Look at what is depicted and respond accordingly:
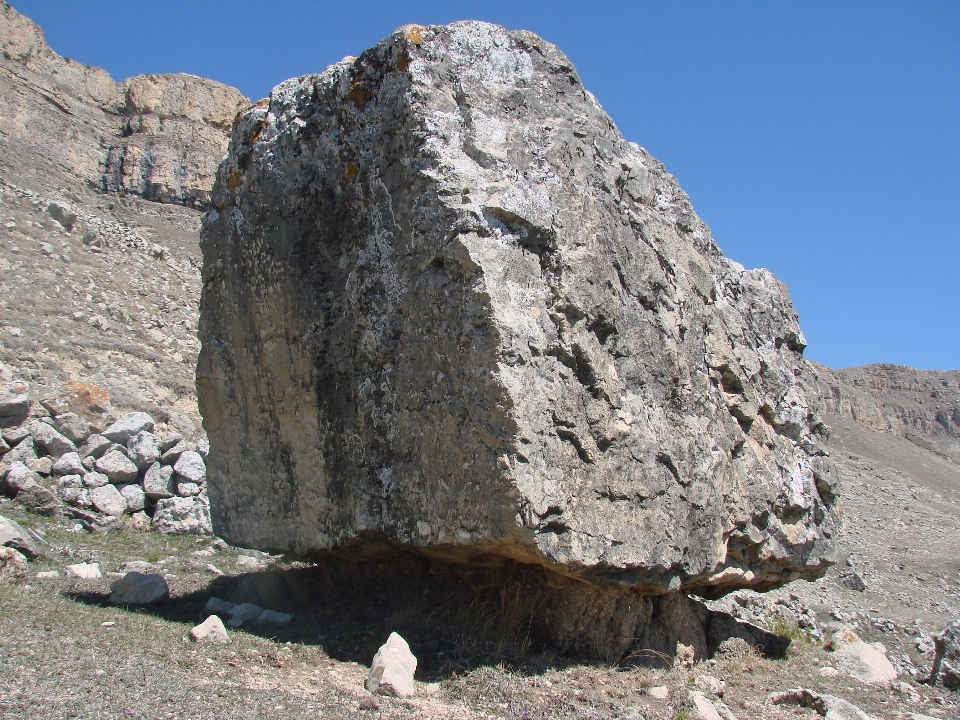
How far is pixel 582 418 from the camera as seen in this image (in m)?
4.68

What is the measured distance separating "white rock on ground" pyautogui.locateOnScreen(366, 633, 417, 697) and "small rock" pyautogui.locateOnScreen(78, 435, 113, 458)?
6750 mm

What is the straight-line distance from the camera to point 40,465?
30.7ft

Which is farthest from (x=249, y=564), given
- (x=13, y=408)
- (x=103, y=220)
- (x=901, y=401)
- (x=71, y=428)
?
(x=901, y=401)

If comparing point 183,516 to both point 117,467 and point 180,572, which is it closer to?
point 117,467

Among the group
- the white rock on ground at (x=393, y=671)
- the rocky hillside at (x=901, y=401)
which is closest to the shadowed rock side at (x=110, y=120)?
the white rock on ground at (x=393, y=671)

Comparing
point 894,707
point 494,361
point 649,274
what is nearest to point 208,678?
point 494,361

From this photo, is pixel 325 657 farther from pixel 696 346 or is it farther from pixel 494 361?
pixel 696 346

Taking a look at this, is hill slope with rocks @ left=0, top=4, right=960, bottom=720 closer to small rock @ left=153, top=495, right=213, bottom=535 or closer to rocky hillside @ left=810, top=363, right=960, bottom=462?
small rock @ left=153, top=495, right=213, bottom=535

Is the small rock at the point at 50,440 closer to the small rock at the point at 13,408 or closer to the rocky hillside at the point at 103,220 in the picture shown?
the small rock at the point at 13,408

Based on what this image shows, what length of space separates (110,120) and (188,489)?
3565 cm

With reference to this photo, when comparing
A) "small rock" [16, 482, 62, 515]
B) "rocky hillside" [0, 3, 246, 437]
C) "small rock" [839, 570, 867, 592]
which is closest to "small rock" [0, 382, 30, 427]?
"small rock" [16, 482, 62, 515]

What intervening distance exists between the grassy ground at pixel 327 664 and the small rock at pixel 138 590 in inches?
4.2

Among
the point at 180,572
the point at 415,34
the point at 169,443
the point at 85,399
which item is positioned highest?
the point at 415,34

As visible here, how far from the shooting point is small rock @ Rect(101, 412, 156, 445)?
10.2 metres
